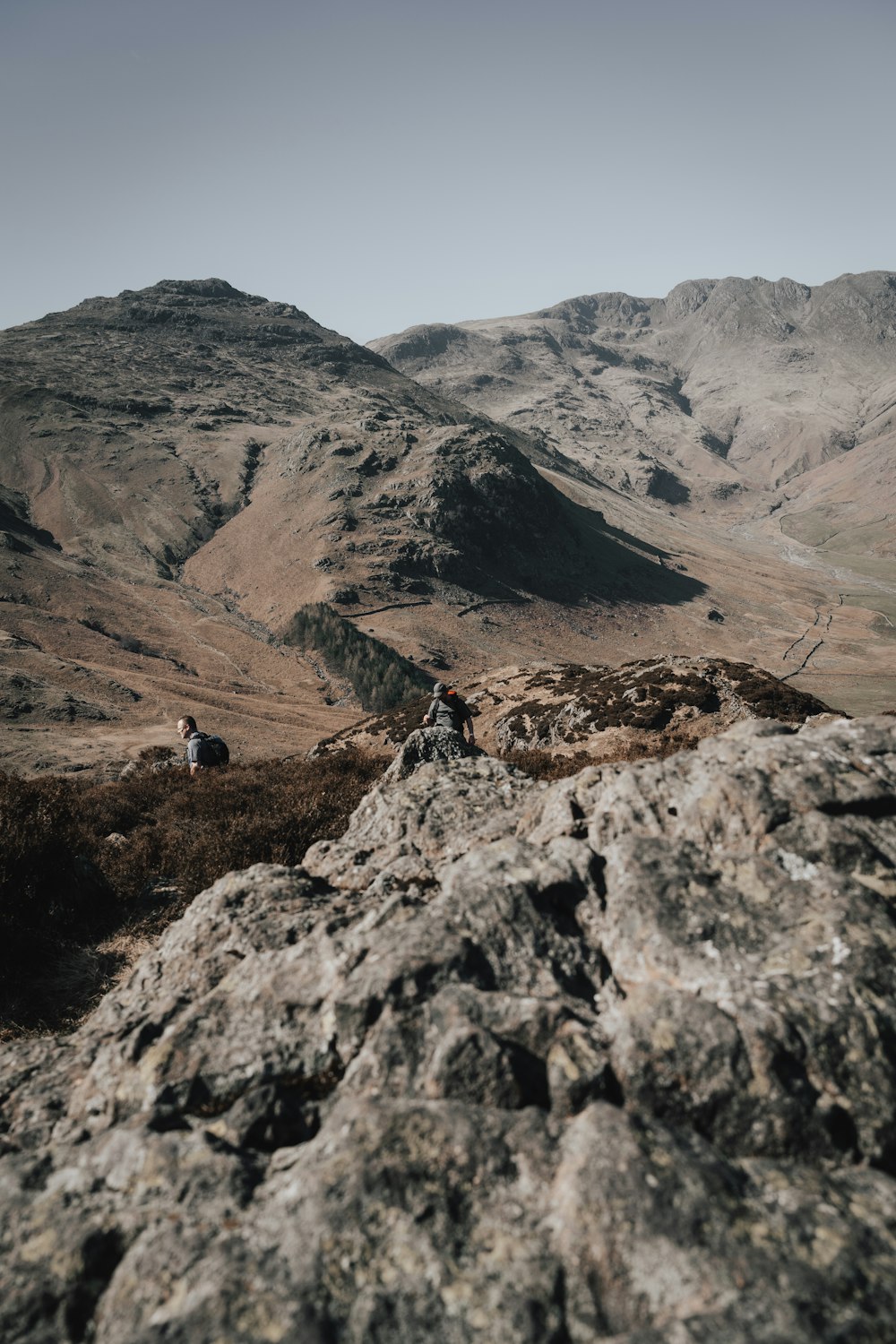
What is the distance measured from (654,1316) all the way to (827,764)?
5.25 m

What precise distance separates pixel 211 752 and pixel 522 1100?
1578cm

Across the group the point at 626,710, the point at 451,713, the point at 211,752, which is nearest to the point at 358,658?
the point at 626,710

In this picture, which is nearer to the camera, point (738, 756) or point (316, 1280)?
point (316, 1280)

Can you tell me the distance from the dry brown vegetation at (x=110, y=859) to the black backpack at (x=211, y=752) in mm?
645

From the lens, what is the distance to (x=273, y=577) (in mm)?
101562

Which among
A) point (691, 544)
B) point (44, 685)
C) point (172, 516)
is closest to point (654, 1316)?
point (44, 685)

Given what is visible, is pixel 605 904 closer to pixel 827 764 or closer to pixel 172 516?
pixel 827 764

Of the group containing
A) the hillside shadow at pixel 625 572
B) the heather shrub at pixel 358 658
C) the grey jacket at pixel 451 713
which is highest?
the grey jacket at pixel 451 713

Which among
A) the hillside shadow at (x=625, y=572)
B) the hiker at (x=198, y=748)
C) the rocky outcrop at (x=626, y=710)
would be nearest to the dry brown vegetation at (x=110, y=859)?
the hiker at (x=198, y=748)

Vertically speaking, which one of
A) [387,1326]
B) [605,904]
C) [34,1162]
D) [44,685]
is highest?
[605,904]

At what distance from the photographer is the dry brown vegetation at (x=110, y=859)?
33.5 feet

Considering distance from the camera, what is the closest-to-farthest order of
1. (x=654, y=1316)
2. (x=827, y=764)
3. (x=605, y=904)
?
(x=654, y=1316) < (x=605, y=904) < (x=827, y=764)

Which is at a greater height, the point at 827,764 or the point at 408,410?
the point at 408,410

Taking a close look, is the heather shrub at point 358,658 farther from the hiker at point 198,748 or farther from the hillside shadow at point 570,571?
the hiker at point 198,748
